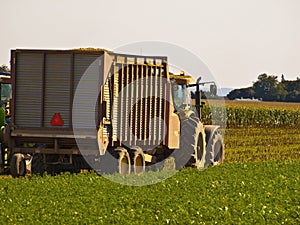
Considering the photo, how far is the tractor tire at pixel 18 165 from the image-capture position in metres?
17.6

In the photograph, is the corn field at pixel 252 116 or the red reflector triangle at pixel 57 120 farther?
the corn field at pixel 252 116

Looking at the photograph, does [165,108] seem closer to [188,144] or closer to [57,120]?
[188,144]

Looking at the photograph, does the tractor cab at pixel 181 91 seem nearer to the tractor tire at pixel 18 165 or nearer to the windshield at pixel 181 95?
the windshield at pixel 181 95

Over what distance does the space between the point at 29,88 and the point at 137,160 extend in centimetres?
316

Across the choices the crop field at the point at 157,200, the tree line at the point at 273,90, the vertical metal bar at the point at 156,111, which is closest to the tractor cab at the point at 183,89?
the vertical metal bar at the point at 156,111

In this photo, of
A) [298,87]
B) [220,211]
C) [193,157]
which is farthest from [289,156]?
[298,87]

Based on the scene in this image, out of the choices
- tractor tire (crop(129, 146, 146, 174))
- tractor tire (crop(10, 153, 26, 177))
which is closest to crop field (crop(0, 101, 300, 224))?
tractor tire (crop(129, 146, 146, 174))

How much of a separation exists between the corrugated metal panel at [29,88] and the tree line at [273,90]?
8551 cm

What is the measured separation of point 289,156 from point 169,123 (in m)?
14.2

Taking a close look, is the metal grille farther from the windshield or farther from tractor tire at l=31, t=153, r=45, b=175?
tractor tire at l=31, t=153, r=45, b=175

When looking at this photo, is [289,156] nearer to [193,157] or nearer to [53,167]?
[193,157]

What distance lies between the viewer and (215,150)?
77.2 ft

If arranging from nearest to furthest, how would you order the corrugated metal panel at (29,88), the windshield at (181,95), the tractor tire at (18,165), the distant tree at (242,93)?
the corrugated metal panel at (29,88) < the tractor tire at (18,165) < the windshield at (181,95) < the distant tree at (242,93)

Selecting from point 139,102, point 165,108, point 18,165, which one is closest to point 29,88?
point 18,165
